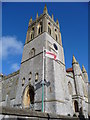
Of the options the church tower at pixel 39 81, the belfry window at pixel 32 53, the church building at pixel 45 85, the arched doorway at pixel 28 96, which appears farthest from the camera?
the belfry window at pixel 32 53

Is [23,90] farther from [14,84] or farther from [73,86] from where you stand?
[73,86]

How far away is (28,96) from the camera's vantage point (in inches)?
706

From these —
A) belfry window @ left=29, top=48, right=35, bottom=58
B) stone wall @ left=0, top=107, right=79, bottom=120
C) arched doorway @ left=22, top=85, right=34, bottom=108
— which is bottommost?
arched doorway @ left=22, top=85, right=34, bottom=108

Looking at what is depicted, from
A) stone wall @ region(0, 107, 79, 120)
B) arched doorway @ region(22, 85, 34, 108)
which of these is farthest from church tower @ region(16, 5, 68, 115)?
stone wall @ region(0, 107, 79, 120)

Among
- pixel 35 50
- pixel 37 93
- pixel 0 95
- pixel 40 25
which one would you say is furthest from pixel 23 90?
pixel 40 25

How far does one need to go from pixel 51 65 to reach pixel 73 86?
9.90 meters

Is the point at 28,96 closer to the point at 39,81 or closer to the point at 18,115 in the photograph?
the point at 39,81

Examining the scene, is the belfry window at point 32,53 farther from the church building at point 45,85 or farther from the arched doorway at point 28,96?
the arched doorway at point 28,96

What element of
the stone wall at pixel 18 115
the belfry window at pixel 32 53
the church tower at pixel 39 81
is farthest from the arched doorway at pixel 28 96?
the stone wall at pixel 18 115

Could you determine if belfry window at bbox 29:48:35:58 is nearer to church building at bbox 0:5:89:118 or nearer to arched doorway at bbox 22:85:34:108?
church building at bbox 0:5:89:118

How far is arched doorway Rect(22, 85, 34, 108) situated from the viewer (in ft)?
56.7

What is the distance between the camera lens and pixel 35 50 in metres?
21.8

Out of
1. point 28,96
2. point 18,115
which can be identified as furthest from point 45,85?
point 18,115

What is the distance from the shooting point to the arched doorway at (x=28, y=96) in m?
17.3
